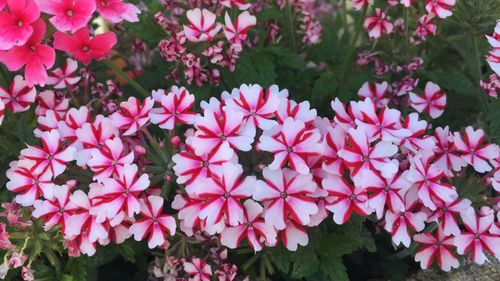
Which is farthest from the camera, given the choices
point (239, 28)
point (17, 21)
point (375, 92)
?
point (375, 92)

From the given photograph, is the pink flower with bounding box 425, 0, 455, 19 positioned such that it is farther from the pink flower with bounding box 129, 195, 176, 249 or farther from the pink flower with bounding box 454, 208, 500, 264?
the pink flower with bounding box 129, 195, 176, 249

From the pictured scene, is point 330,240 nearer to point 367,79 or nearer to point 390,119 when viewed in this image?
point 390,119

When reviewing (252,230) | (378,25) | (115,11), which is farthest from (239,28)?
(252,230)

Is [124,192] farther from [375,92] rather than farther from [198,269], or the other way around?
[375,92]

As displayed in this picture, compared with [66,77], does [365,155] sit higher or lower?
higher

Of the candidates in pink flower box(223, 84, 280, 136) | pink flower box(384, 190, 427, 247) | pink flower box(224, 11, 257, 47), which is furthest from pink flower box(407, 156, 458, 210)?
pink flower box(224, 11, 257, 47)

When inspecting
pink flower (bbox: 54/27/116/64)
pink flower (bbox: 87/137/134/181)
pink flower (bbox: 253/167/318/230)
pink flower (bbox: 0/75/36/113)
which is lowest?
Answer: pink flower (bbox: 0/75/36/113)

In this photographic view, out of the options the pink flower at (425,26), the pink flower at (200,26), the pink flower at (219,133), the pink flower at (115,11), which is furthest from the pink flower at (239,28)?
the pink flower at (425,26)
